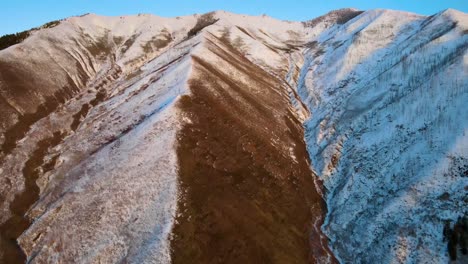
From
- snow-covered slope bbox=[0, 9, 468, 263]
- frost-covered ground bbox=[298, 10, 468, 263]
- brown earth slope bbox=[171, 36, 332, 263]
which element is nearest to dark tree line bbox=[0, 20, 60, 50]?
snow-covered slope bbox=[0, 9, 468, 263]

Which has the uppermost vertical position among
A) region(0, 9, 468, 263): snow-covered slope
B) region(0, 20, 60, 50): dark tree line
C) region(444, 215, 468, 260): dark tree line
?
region(0, 20, 60, 50): dark tree line

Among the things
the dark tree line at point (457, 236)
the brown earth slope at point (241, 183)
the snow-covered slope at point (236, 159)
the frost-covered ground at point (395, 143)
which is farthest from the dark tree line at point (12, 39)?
the dark tree line at point (457, 236)

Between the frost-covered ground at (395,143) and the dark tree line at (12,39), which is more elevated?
the dark tree line at (12,39)

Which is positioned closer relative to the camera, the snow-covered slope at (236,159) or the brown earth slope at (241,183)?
the brown earth slope at (241,183)

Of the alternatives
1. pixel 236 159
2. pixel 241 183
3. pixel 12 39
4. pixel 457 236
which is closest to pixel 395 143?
pixel 457 236

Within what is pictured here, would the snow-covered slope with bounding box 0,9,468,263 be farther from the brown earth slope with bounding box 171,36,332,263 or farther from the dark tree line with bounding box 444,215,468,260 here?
the dark tree line with bounding box 444,215,468,260

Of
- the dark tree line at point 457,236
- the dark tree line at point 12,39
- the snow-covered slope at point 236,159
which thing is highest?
the dark tree line at point 12,39

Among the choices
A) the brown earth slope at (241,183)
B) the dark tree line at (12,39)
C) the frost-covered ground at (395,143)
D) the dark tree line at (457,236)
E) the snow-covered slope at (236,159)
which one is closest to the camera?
the dark tree line at (457,236)

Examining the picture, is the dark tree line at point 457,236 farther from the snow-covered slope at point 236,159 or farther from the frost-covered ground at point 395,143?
the snow-covered slope at point 236,159

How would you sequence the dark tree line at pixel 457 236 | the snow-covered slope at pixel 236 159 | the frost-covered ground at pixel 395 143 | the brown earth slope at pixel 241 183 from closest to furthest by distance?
1. the dark tree line at pixel 457 236
2. the brown earth slope at pixel 241 183
3. the snow-covered slope at pixel 236 159
4. the frost-covered ground at pixel 395 143
